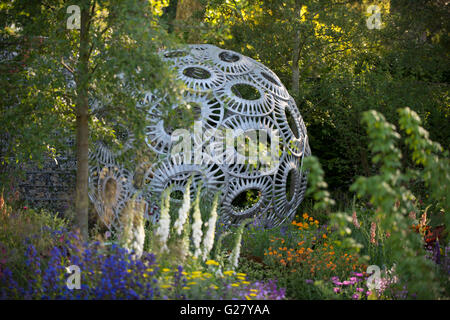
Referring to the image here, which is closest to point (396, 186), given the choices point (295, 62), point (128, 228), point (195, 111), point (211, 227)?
point (211, 227)

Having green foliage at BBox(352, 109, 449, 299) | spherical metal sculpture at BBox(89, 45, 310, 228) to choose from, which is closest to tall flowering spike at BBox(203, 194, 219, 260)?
green foliage at BBox(352, 109, 449, 299)

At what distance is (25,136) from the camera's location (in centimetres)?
424

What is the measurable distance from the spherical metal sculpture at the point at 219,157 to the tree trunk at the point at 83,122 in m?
0.67

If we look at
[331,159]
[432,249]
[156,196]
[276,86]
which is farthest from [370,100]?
[156,196]

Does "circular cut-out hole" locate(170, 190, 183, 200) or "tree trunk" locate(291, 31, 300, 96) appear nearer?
"circular cut-out hole" locate(170, 190, 183, 200)

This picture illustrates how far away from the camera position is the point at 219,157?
18.8ft

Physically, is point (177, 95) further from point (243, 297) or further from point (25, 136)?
point (243, 297)

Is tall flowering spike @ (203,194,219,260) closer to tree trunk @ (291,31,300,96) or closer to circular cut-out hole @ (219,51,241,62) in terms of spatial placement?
circular cut-out hole @ (219,51,241,62)

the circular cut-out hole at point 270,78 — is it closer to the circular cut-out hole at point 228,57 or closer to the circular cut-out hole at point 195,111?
the circular cut-out hole at point 228,57

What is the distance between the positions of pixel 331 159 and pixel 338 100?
3.41 feet

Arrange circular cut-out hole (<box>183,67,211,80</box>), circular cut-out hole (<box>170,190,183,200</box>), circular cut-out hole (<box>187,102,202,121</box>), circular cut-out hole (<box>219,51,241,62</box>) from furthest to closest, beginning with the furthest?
circular cut-out hole (<box>183,67,211,80</box>)
circular cut-out hole (<box>219,51,241,62</box>)
circular cut-out hole (<box>170,190,183,200</box>)
circular cut-out hole (<box>187,102,202,121</box>)

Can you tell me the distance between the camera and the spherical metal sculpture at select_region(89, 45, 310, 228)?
18.6ft

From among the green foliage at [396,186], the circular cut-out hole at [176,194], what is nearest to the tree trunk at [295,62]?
the circular cut-out hole at [176,194]

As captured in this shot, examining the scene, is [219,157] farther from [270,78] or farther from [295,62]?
[295,62]
